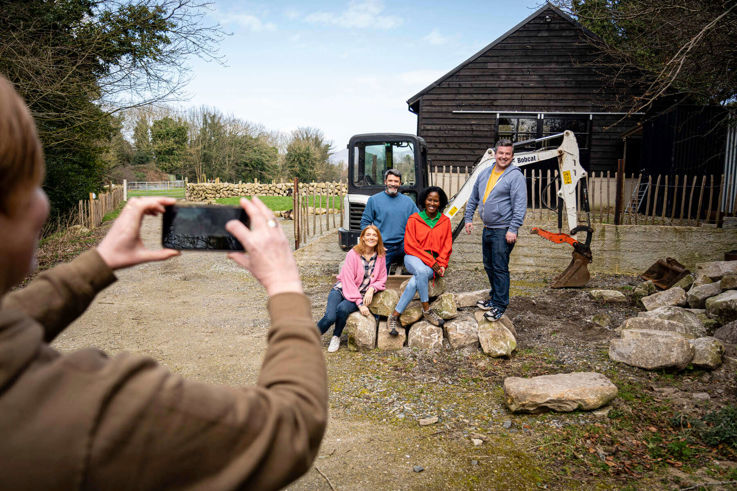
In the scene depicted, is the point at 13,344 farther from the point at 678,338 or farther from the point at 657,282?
the point at 657,282

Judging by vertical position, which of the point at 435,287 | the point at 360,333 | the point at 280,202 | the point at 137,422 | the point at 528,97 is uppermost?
the point at 528,97

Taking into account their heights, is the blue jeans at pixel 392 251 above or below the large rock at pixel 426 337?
above

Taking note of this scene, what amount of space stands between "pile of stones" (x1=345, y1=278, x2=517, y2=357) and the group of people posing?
9cm

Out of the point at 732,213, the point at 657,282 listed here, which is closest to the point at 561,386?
the point at 657,282

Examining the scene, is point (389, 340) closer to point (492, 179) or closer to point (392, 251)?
point (392, 251)

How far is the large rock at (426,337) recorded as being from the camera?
18.4 ft

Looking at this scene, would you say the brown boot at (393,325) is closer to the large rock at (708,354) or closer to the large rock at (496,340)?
the large rock at (496,340)

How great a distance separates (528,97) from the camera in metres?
16.7

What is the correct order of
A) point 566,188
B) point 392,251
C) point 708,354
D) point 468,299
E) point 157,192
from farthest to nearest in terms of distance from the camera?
point 157,192, point 566,188, point 392,251, point 468,299, point 708,354

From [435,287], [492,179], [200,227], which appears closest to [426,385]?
[435,287]

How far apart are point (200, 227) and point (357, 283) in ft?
15.4

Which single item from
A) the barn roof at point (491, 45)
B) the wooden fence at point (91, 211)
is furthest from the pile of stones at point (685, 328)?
the wooden fence at point (91, 211)

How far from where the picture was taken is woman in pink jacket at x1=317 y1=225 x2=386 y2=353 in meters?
5.78

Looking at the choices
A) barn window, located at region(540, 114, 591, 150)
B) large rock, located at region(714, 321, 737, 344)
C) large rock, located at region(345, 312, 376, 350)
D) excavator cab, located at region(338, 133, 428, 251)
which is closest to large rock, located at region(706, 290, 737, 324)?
large rock, located at region(714, 321, 737, 344)
